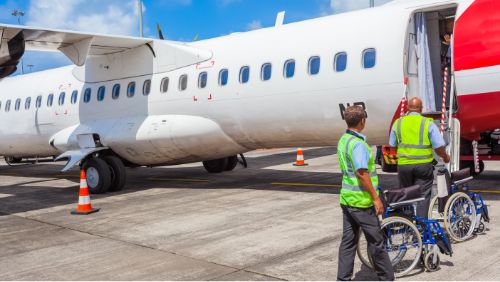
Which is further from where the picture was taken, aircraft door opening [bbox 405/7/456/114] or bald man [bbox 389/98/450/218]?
aircraft door opening [bbox 405/7/456/114]

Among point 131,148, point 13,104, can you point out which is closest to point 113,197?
point 131,148

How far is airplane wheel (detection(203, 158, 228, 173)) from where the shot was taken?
15.8m

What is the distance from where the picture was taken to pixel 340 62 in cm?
962

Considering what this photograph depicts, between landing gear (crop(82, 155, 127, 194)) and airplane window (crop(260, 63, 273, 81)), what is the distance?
4.66m

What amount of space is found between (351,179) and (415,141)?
1904mm

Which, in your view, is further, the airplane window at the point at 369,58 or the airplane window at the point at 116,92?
the airplane window at the point at 116,92

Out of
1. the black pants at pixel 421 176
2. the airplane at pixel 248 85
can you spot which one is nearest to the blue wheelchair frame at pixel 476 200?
the black pants at pixel 421 176

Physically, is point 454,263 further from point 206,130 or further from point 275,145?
point 206,130

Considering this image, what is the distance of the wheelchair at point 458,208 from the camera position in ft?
20.4

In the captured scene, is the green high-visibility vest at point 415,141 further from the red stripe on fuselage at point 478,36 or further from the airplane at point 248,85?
the red stripe on fuselage at point 478,36

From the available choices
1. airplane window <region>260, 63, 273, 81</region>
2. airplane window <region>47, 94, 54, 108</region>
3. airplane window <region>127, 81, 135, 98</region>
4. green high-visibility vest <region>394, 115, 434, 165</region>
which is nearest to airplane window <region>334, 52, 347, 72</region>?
airplane window <region>260, 63, 273, 81</region>

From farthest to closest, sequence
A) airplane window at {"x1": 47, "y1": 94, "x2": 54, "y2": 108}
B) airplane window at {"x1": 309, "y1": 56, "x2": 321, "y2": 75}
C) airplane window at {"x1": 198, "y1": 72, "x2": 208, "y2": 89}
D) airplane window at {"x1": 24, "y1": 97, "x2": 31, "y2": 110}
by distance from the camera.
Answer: airplane window at {"x1": 24, "y1": 97, "x2": 31, "y2": 110}
airplane window at {"x1": 47, "y1": 94, "x2": 54, "y2": 108}
airplane window at {"x1": 198, "y1": 72, "x2": 208, "y2": 89}
airplane window at {"x1": 309, "y1": 56, "x2": 321, "y2": 75}

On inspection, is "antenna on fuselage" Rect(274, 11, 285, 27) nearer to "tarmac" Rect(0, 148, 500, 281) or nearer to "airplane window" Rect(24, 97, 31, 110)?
"tarmac" Rect(0, 148, 500, 281)

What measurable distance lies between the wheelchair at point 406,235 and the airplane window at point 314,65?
16.1ft
